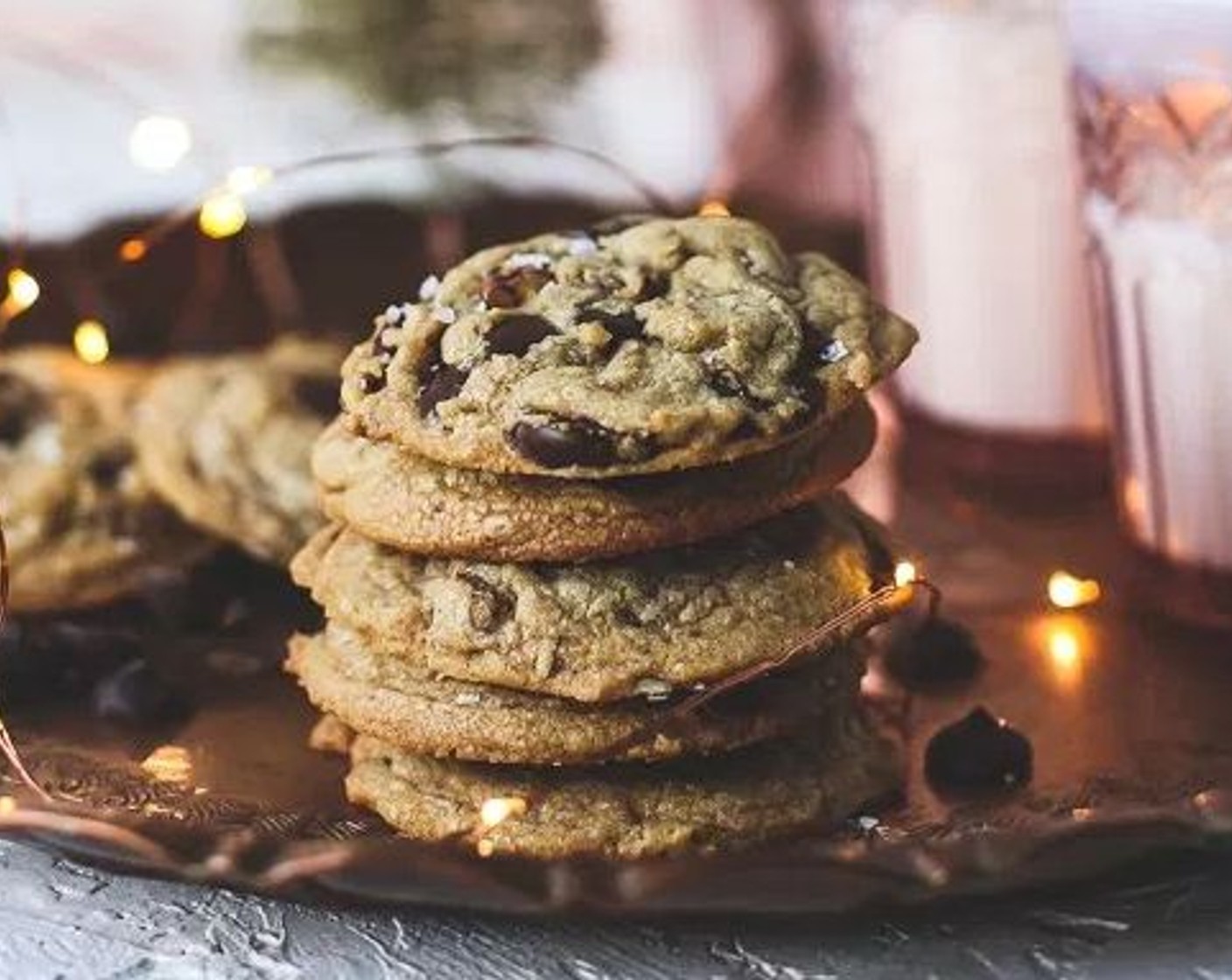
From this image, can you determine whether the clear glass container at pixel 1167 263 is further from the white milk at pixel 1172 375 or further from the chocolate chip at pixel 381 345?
the chocolate chip at pixel 381 345

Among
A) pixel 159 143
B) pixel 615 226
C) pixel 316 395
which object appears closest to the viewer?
pixel 615 226

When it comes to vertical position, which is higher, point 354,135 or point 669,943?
point 354,135

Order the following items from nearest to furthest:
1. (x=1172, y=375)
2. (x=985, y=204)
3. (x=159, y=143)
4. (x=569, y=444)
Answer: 1. (x=569, y=444)
2. (x=1172, y=375)
3. (x=985, y=204)
4. (x=159, y=143)

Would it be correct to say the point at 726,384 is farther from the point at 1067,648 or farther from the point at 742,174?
the point at 742,174

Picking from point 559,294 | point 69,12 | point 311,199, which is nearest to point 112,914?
point 559,294

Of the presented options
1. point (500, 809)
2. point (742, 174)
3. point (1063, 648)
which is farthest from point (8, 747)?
point (742, 174)

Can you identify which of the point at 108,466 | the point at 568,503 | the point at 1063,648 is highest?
the point at 568,503

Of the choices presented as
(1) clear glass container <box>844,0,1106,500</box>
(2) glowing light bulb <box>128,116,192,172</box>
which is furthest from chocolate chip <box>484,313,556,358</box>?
(2) glowing light bulb <box>128,116,192,172</box>

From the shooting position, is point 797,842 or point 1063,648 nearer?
point 797,842
